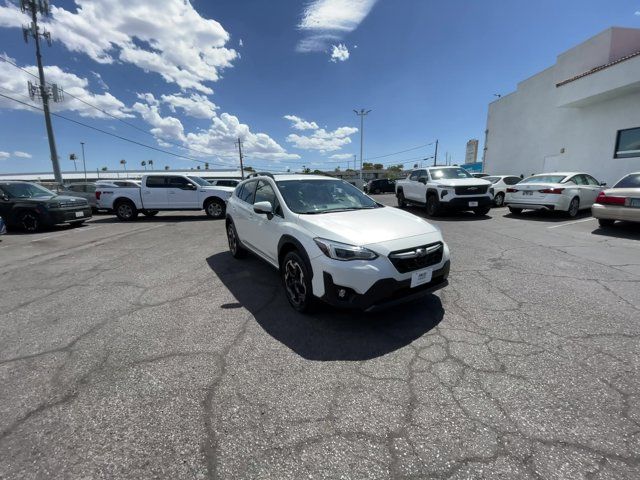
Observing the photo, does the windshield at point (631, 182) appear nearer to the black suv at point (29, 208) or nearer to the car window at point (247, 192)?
the car window at point (247, 192)

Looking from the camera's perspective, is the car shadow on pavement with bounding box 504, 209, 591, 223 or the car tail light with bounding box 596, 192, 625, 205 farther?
the car shadow on pavement with bounding box 504, 209, 591, 223

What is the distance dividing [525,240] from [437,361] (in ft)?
18.7

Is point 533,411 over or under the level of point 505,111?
under

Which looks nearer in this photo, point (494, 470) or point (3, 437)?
point (494, 470)

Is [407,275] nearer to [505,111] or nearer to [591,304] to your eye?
[591,304]

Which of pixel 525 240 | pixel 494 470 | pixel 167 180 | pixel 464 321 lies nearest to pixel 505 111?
pixel 525 240

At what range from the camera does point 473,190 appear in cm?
976

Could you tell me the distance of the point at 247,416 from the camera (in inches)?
79.6

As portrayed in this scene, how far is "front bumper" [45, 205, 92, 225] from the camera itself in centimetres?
939

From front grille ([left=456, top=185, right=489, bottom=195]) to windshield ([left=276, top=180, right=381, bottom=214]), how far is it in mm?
6327

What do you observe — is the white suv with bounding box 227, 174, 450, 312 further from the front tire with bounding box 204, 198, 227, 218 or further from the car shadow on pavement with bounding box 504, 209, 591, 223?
the front tire with bounding box 204, 198, 227, 218

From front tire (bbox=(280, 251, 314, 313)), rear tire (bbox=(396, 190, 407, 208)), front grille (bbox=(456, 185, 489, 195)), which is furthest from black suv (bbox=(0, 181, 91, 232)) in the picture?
front grille (bbox=(456, 185, 489, 195))

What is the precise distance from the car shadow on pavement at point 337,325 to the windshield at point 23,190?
994 cm

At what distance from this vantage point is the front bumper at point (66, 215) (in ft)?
30.8
